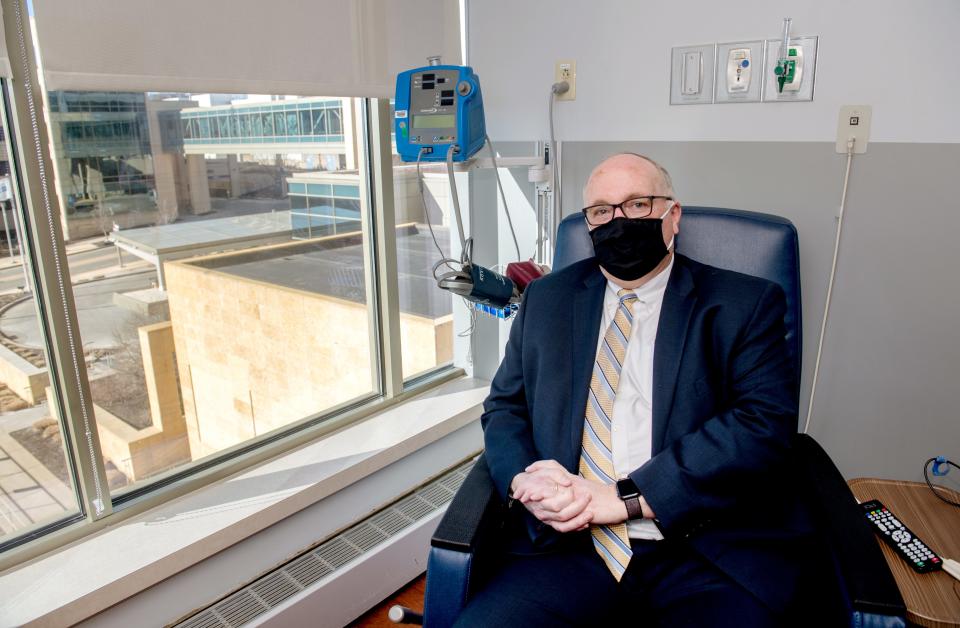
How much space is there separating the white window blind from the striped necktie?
110 centimetres

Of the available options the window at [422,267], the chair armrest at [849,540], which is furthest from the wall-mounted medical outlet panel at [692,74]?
the chair armrest at [849,540]

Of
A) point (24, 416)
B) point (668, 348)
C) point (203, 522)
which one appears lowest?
point (203, 522)

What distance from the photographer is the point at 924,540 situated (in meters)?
1.44

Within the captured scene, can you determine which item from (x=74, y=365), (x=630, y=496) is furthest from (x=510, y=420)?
(x=74, y=365)

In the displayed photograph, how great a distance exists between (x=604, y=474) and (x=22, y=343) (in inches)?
54.9

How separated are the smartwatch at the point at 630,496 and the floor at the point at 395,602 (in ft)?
2.83

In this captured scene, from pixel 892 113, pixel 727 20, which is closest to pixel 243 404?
pixel 727 20

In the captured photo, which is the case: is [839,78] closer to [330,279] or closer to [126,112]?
[330,279]

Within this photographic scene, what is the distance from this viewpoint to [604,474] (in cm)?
139

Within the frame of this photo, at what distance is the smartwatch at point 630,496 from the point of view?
1290mm

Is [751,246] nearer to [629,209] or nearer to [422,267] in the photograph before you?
[629,209]

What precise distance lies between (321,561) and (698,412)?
1.15m

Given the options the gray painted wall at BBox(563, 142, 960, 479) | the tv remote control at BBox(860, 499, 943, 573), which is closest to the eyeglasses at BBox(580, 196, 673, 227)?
the gray painted wall at BBox(563, 142, 960, 479)

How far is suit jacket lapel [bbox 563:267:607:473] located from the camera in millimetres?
1417
